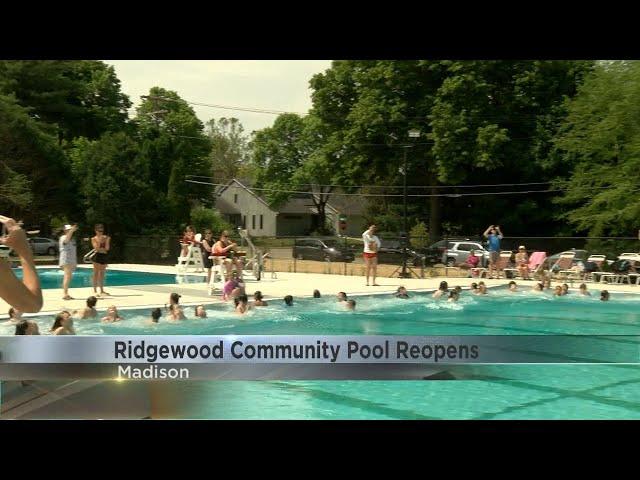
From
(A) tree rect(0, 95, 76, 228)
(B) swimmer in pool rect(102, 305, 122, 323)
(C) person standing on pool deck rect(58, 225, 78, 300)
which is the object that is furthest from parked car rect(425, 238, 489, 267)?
(B) swimmer in pool rect(102, 305, 122, 323)

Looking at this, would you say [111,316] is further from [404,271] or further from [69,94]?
[69,94]

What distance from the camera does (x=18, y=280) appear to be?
6.51 feet

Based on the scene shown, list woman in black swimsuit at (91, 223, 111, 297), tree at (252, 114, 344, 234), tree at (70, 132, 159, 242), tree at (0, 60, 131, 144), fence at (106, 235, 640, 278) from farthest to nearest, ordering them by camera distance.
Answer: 1. tree at (252, 114, 344, 234)
2. fence at (106, 235, 640, 278)
3. tree at (0, 60, 131, 144)
4. tree at (70, 132, 159, 242)
5. woman in black swimsuit at (91, 223, 111, 297)

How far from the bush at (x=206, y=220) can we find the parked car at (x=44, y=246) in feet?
15.1

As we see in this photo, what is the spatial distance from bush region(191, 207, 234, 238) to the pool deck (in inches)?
70.3

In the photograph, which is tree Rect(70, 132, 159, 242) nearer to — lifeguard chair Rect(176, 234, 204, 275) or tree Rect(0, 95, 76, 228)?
tree Rect(0, 95, 76, 228)

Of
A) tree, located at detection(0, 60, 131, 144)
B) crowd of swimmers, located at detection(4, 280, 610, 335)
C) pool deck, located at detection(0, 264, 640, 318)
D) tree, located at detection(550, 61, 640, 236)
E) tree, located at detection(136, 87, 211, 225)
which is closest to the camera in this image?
crowd of swimmers, located at detection(4, 280, 610, 335)

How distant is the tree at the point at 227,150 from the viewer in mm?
18688

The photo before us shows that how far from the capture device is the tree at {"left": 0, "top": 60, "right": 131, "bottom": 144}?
66.8 feet

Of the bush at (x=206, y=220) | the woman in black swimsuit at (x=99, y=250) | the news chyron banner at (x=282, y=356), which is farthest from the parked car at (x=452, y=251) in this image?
the news chyron banner at (x=282, y=356)

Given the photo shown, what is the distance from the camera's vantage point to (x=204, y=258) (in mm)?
18484

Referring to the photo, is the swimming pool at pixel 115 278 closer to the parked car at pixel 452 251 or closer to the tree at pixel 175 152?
the tree at pixel 175 152

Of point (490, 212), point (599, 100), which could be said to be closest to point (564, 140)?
point (599, 100)
